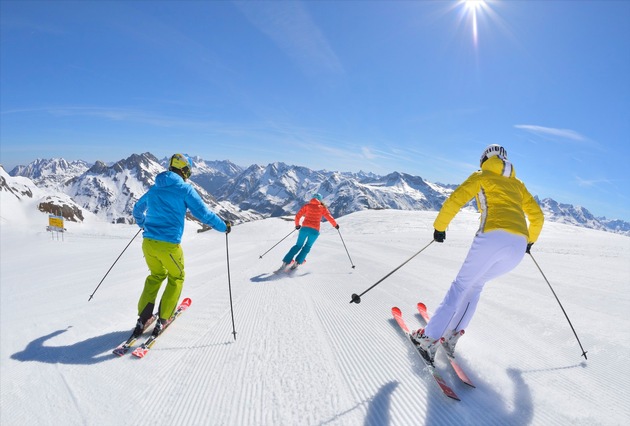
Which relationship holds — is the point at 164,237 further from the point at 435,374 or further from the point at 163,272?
the point at 435,374

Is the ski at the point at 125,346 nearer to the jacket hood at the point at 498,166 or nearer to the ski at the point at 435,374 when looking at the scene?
the ski at the point at 435,374

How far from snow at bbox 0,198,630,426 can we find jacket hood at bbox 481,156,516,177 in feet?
8.10

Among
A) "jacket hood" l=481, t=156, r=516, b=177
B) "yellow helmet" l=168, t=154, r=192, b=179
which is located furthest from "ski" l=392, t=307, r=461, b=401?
"yellow helmet" l=168, t=154, r=192, b=179

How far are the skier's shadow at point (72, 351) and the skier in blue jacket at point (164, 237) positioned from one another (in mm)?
444

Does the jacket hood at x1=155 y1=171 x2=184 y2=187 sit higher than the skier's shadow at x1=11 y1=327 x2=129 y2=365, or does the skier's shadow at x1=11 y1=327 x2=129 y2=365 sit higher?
the jacket hood at x1=155 y1=171 x2=184 y2=187

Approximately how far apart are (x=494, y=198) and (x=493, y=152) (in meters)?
0.67

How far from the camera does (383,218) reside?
3061 cm

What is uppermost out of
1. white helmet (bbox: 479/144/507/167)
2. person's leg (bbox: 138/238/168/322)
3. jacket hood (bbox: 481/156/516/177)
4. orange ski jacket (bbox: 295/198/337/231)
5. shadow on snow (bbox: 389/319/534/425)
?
white helmet (bbox: 479/144/507/167)

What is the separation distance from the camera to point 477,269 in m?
3.51

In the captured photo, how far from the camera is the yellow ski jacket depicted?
351cm

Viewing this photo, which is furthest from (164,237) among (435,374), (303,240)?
(303,240)

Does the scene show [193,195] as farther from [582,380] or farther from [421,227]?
[421,227]

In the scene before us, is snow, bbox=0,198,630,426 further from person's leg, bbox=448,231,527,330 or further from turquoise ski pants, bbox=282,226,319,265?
turquoise ski pants, bbox=282,226,319,265

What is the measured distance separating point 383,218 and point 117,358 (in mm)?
28652
